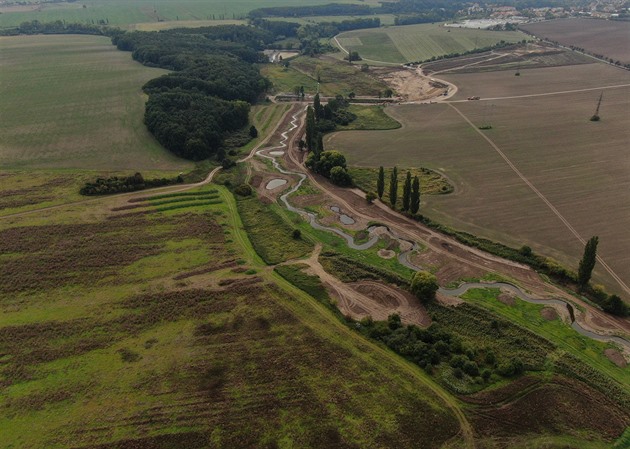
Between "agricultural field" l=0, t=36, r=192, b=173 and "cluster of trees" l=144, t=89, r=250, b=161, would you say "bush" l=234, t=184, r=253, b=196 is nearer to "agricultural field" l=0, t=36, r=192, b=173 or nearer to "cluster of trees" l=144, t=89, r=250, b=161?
"agricultural field" l=0, t=36, r=192, b=173

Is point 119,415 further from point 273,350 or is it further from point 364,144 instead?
point 364,144

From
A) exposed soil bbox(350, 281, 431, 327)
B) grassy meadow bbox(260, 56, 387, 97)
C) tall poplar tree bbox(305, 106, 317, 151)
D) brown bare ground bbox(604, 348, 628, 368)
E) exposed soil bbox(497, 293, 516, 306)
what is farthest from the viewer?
grassy meadow bbox(260, 56, 387, 97)

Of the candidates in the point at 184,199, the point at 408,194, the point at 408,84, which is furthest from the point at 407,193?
the point at 408,84

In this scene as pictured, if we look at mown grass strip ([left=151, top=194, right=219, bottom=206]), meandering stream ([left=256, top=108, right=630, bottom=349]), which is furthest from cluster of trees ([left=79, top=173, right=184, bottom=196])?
meandering stream ([left=256, top=108, right=630, bottom=349])

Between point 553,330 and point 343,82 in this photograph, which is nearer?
point 553,330

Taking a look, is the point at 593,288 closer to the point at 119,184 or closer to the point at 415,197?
the point at 415,197

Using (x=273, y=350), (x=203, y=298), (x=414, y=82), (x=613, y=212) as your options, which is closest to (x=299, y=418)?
(x=273, y=350)
